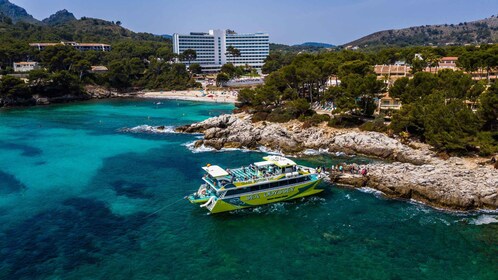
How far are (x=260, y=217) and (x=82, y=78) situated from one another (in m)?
110

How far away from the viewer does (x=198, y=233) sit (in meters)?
30.5

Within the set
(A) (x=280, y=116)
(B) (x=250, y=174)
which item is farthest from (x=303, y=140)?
(B) (x=250, y=174)

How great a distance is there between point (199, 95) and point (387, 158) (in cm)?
8232

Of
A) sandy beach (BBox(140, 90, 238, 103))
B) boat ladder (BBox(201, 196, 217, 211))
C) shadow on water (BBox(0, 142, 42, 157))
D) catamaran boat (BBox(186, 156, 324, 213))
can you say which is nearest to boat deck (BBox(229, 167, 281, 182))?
catamaran boat (BBox(186, 156, 324, 213))

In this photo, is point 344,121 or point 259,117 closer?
point 344,121

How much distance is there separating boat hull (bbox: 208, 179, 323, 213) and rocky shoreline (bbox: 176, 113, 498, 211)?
4951mm

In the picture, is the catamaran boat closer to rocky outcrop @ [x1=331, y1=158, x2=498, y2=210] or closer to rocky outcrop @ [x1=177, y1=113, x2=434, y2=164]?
rocky outcrop @ [x1=331, y1=158, x2=498, y2=210]

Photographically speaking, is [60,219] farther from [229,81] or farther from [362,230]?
[229,81]

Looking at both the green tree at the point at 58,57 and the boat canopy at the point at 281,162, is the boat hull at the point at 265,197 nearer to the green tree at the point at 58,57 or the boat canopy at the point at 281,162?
the boat canopy at the point at 281,162

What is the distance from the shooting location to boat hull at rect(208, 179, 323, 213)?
33.8m

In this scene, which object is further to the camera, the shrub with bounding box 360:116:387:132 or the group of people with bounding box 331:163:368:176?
the shrub with bounding box 360:116:387:132

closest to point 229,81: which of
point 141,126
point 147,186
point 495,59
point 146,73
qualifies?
point 146,73

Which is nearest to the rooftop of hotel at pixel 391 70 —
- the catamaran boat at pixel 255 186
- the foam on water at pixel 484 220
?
the catamaran boat at pixel 255 186

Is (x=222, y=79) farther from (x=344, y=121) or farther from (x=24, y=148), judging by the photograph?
(x=24, y=148)
